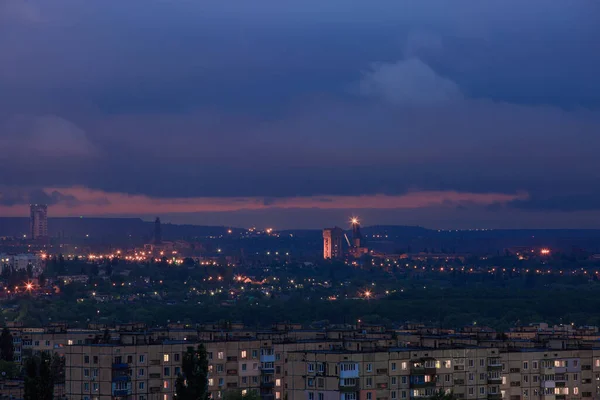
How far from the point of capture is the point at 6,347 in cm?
8456

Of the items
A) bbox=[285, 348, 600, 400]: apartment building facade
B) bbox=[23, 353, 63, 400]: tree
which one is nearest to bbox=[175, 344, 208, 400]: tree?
bbox=[285, 348, 600, 400]: apartment building facade

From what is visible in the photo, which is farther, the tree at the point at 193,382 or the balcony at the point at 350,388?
the balcony at the point at 350,388

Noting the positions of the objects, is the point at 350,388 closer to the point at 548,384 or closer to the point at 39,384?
the point at 548,384

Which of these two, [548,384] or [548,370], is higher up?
[548,370]

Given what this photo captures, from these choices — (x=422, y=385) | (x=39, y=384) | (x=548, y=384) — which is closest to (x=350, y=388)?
(x=422, y=385)

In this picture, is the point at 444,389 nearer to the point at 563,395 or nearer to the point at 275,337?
the point at 563,395

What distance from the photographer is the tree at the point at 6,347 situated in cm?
8369

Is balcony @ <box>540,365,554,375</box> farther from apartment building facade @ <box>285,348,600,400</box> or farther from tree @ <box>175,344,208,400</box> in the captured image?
tree @ <box>175,344,208,400</box>

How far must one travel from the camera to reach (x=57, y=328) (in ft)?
313

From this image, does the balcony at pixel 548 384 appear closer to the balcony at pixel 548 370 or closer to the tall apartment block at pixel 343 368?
the tall apartment block at pixel 343 368

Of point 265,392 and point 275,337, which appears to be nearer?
point 265,392

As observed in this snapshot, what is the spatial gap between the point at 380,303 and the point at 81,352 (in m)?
126

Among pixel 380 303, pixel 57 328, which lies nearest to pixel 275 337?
pixel 57 328

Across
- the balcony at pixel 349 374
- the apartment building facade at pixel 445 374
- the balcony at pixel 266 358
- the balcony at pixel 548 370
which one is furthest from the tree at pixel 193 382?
the balcony at pixel 548 370
